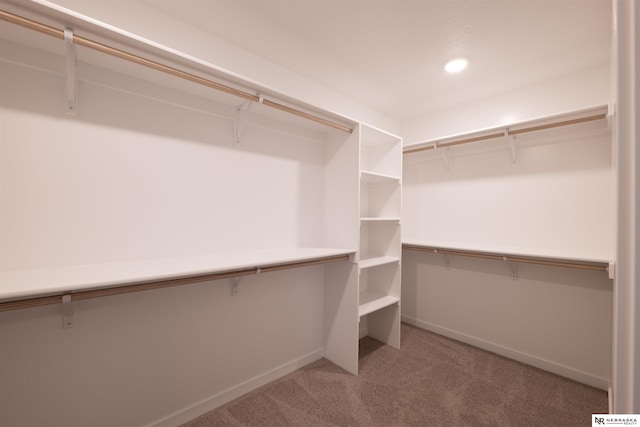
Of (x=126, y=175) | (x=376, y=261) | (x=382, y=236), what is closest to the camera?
(x=126, y=175)

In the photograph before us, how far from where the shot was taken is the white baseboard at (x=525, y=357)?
198 cm

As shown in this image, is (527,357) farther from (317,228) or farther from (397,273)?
(317,228)

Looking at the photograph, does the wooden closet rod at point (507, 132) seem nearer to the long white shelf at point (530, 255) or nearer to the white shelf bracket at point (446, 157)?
the white shelf bracket at point (446, 157)

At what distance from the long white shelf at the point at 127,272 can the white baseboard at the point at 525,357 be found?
1.89m

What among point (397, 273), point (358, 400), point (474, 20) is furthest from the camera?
point (397, 273)

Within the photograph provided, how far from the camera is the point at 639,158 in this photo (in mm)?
385

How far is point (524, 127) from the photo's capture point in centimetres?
213

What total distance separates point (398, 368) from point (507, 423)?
0.75m

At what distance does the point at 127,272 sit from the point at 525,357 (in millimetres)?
3027

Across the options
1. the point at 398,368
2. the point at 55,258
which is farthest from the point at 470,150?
the point at 55,258

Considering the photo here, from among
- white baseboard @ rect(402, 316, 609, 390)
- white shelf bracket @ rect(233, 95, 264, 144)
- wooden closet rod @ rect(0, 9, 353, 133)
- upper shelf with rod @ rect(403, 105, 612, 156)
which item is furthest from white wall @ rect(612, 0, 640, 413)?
white baseboard @ rect(402, 316, 609, 390)

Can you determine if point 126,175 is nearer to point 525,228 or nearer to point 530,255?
point 530,255

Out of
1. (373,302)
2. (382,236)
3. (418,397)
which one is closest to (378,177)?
(382,236)

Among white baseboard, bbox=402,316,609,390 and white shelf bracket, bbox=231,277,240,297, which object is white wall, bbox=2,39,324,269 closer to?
white shelf bracket, bbox=231,277,240,297
